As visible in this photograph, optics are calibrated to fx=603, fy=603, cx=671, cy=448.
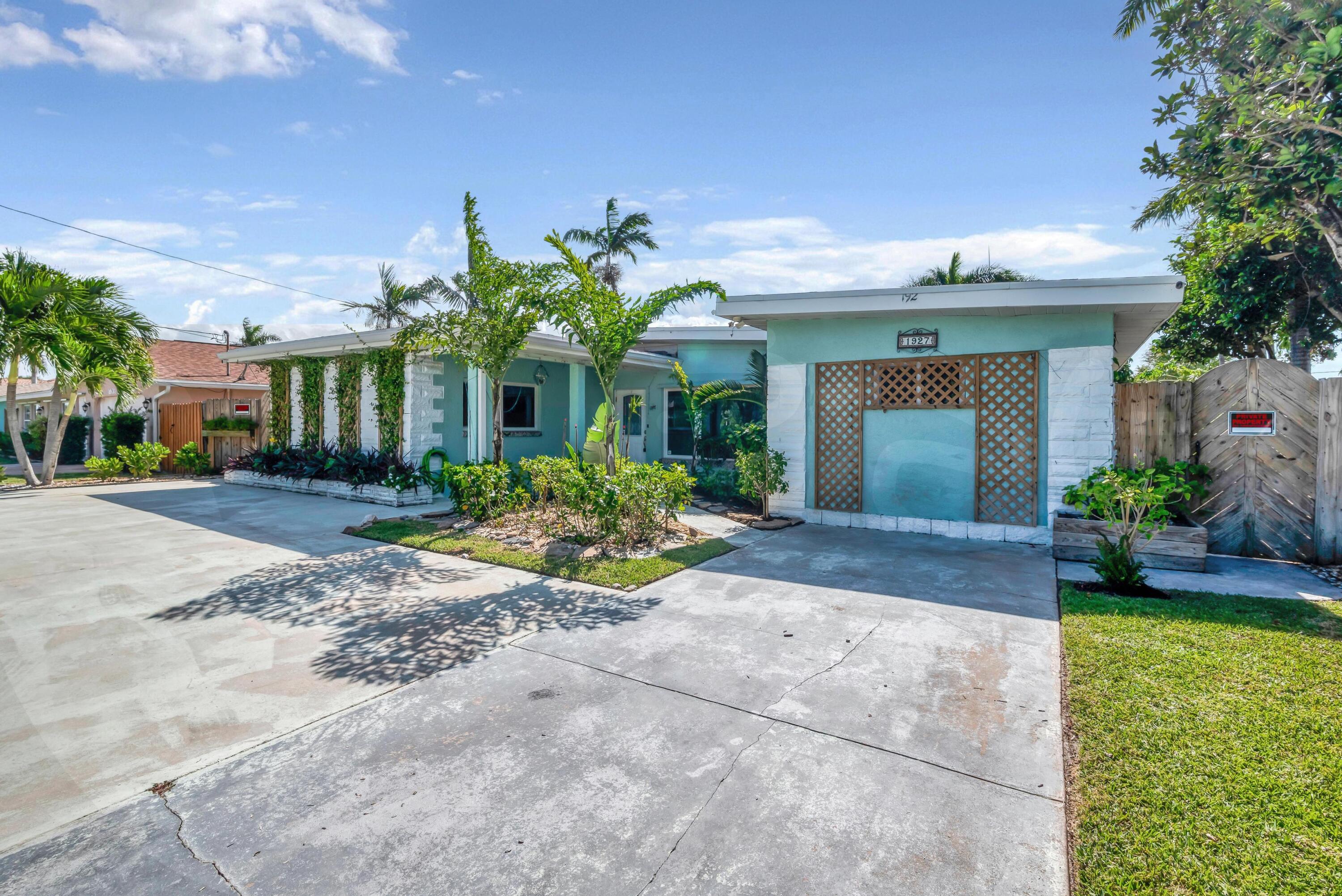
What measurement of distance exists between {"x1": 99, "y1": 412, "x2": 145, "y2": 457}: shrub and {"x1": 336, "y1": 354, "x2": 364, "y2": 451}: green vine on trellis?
9.01m

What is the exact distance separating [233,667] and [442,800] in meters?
2.22

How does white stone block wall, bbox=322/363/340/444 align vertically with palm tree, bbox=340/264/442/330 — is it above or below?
below

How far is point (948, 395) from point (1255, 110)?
148 inches

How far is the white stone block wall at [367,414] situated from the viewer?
11625 mm

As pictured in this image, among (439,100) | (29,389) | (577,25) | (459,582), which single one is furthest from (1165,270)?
(29,389)

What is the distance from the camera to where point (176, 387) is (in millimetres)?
17234

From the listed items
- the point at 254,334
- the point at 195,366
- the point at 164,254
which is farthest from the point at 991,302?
the point at 254,334

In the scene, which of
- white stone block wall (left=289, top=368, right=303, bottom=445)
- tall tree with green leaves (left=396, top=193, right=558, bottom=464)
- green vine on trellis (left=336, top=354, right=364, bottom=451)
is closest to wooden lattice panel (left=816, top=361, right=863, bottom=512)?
tall tree with green leaves (left=396, top=193, right=558, bottom=464)

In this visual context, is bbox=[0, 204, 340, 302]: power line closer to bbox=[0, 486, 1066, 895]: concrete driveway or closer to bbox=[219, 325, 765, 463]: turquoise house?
bbox=[219, 325, 765, 463]: turquoise house

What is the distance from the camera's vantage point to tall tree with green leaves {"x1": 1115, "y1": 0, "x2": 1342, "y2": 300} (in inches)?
186

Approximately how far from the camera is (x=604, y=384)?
7.70 meters

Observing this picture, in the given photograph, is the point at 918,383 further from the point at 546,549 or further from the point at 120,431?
the point at 120,431

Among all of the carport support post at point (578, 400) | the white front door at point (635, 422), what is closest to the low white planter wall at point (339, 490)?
the carport support post at point (578, 400)

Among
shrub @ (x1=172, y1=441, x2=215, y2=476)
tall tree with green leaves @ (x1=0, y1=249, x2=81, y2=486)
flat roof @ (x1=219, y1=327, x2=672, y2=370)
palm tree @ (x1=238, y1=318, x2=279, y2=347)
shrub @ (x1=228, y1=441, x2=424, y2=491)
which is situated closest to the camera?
shrub @ (x1=228, y1=441, x2=424, y2=491)
